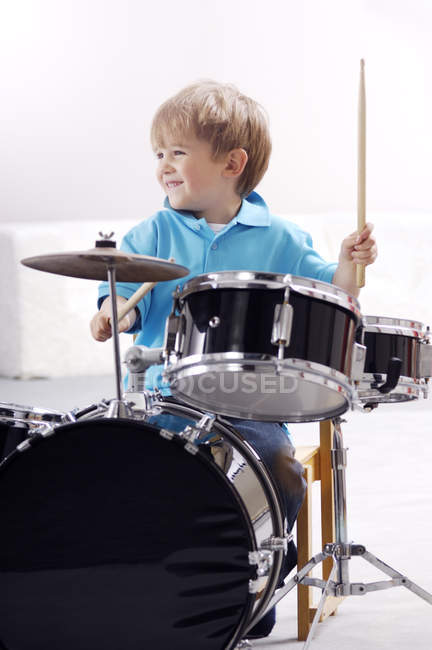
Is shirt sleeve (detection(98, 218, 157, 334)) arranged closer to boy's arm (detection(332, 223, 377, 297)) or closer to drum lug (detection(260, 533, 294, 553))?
boy's arm (detection(332, 223, 377, 297))

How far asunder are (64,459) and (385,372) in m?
0.44

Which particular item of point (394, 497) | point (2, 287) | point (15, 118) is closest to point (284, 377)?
point (394, 497)

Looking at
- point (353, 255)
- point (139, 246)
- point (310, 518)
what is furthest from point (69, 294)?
point (353, 255)

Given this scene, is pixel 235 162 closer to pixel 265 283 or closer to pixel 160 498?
pixel 265 283

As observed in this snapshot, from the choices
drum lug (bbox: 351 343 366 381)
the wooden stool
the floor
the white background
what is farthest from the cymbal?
the white background

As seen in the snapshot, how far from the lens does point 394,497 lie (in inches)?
77.5

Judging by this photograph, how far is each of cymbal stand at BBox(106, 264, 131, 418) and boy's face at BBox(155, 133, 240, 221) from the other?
1.26 feet

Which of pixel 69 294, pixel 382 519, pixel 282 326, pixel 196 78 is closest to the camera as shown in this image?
pixel 282 326

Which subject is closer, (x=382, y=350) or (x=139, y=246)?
(x=382, y=350)

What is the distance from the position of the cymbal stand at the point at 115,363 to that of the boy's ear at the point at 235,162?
17.4 inches

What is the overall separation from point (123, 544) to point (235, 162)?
2.08 ft

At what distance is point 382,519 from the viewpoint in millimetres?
1794

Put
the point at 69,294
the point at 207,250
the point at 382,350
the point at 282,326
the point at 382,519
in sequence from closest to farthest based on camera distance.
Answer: the point at 282,326, the point at 382,350, the point at 207,250, the point at 382,519, the point at 69,294

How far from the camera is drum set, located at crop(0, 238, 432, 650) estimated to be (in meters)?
0.89
